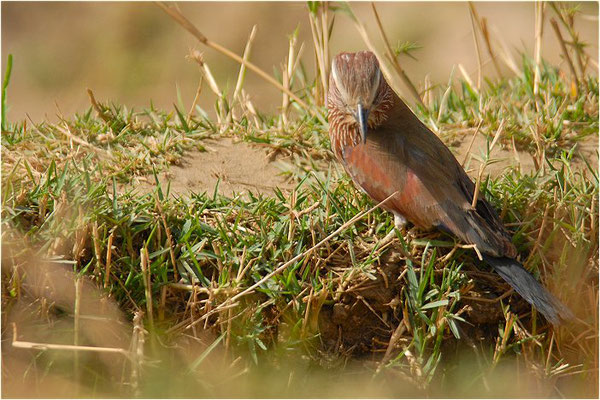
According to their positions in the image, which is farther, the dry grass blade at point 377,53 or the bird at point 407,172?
the dry grass blade at point 377,53

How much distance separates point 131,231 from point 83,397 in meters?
0.74

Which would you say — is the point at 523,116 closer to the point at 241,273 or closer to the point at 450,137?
the point at 450,137

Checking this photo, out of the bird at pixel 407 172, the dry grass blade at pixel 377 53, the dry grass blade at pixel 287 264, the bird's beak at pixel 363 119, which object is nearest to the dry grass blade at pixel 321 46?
the dry grass blade at pixel 377 53

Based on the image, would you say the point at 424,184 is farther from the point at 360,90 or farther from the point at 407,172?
the point at 360,90

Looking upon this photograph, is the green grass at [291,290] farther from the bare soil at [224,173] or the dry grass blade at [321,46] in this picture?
the dry grass blade at [321,46]

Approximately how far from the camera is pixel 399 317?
354 cm

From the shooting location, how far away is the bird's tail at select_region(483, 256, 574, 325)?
3365mm

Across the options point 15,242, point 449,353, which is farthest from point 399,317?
point 15,242

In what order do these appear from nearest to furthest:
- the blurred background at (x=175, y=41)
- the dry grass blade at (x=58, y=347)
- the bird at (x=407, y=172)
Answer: the dry grass blade at (x=58, y=347), the bird at (x=407, y=172), the blurred background at (x=175, y=41)

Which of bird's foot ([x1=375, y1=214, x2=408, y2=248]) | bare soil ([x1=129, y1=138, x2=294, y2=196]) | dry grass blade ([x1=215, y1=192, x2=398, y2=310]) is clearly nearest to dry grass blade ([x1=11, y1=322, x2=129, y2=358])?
dry grass blade ([x1=215, y1=192, x2=398, y2=310])

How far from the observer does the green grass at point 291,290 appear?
10.9 feet

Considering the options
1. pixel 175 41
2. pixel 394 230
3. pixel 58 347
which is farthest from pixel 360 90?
pixel 175 41

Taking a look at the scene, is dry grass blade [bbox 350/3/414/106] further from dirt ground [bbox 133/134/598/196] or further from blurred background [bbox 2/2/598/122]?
blurred background [bbox 2/2/598/122]

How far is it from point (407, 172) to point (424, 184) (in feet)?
0.34
